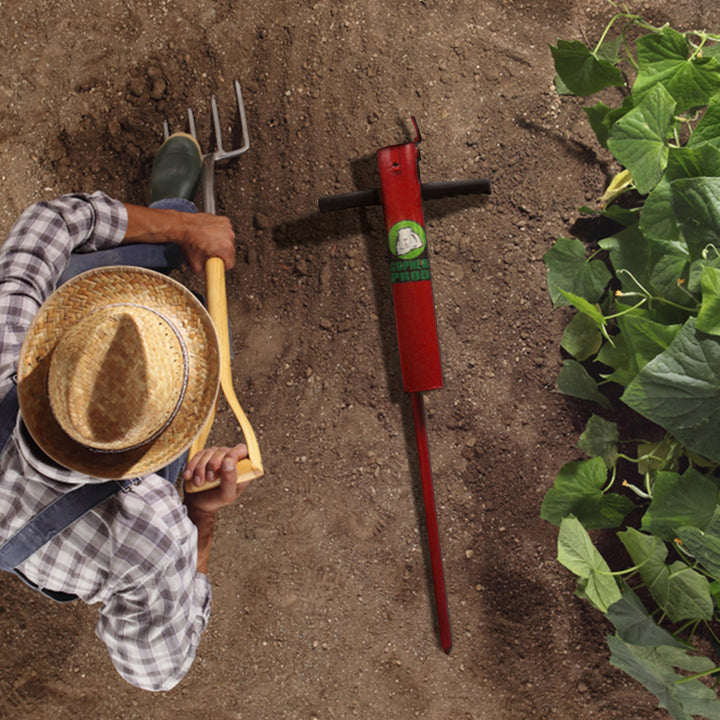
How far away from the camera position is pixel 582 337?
1407mm

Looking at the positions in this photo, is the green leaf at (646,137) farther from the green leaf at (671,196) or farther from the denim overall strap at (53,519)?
the denim overall strap at (53,519)

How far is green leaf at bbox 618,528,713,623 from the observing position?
115 centimetres

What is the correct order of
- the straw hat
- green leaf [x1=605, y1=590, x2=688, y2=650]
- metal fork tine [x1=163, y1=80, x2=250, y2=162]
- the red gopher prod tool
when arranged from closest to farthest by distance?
the straw hat → green leaf [x1=605, y1=590, x2=688, y2=650] → the red gopher prod tool → metal fork tine [x1=163, y1=80, x2=250, y2=162]

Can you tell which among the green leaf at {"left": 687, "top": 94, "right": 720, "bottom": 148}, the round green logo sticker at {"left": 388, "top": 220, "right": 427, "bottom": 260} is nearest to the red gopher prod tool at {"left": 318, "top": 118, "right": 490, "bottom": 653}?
the round green logo sticker at {"left": 388, "top": 220, "right": 427, "bottom": 260}

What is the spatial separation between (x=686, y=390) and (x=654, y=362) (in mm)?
76

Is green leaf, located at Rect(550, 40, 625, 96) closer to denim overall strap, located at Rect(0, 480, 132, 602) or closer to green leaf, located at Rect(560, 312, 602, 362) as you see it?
green leaf, located at Rect(560, 312, 602, 362)

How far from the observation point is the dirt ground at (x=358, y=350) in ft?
4.92

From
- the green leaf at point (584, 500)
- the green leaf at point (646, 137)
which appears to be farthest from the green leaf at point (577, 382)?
the green leaf at point (646, 137)

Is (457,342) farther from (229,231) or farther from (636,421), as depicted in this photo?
(229,231)

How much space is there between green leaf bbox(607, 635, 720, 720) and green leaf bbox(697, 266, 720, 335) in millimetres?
681

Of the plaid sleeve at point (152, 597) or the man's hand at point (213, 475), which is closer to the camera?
the plaid sleeve at point (152, 597)

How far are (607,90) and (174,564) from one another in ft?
5.15

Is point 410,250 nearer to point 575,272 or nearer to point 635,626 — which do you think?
point 575,272

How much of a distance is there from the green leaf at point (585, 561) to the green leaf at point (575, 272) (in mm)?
516
